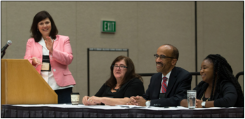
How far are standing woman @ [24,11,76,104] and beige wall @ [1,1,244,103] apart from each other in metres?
1.80

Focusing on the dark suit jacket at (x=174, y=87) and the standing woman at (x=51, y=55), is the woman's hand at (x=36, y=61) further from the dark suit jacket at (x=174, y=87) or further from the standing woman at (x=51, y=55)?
the dark suit jacket at (x=174, y=87)

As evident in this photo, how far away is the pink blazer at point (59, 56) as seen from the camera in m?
3.01

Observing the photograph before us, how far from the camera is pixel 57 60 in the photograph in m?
3.02

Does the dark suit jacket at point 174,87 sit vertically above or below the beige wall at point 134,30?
below

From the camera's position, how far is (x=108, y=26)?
5473mm

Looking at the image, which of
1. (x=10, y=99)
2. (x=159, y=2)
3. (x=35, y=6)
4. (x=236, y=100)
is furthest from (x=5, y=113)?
(x=159, y=2)

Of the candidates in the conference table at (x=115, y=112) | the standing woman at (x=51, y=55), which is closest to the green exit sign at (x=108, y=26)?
the standing woman at (x=51, y=55)

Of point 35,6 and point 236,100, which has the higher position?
point 35,6

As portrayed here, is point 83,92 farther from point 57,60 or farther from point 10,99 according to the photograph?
point 10,99

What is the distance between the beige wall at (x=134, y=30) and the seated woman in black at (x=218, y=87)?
119 inches

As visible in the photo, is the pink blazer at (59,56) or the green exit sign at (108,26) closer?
the pink blazer at (59,56)

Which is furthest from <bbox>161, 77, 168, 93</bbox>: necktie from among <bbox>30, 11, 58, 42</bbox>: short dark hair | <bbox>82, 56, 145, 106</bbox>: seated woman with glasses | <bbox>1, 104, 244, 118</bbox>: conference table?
<bbox>30, 11, 58, 42</bbox>: short dark hair

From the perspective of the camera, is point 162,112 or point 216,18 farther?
point 216,18

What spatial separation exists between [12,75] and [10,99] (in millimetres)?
188
